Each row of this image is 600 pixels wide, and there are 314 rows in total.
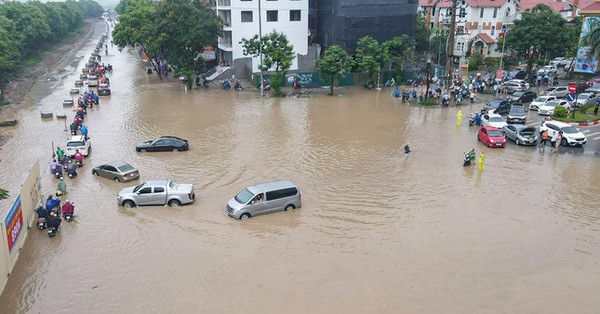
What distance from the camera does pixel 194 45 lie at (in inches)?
2156

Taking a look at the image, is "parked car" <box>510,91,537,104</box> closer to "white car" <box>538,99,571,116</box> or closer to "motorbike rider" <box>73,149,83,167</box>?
"white car" <box>538,99,571,116</box>

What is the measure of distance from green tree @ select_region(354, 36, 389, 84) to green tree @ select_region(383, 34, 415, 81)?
142cm

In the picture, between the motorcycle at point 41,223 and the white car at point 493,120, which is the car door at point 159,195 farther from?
the white car at point 493,120

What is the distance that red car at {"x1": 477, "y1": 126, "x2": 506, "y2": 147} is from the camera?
30.4 meters

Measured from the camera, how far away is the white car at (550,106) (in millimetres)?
38750

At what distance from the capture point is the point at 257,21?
5750 cm

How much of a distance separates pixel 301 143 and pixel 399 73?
26.6 metres

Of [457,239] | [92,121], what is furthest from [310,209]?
[92,121]

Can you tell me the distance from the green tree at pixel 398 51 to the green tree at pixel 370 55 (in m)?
1.42

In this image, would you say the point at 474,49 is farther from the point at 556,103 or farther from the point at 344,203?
the point at 344,203

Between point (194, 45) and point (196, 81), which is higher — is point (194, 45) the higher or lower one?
the higher one

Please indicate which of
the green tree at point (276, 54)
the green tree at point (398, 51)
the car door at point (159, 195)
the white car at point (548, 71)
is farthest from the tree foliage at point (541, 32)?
the car door at point (159, 195)

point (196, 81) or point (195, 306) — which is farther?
point (196, 81)

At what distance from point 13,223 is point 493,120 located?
29.4 m
